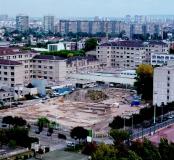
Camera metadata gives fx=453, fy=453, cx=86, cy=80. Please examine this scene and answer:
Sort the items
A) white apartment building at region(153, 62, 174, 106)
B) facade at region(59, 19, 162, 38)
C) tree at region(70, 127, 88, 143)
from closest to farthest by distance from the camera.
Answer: tree at region(70, 127, 88, 143) → white apartment building at region(153, 62, 174, 106) → facade at region(59, 19, 162, 38)

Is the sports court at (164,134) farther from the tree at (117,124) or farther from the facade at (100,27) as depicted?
the facade at (100,27)

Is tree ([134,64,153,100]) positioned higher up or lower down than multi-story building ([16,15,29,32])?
lower down

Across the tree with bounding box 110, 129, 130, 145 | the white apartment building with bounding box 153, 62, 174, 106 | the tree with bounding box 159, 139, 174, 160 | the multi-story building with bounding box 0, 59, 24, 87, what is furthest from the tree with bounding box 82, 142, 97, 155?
the multi-story building with bounding box 0, 59, 24, 87

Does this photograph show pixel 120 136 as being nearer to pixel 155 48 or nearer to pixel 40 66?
pixel 40 66

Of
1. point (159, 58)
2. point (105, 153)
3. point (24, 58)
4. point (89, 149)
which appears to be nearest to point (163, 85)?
point (89, 149)

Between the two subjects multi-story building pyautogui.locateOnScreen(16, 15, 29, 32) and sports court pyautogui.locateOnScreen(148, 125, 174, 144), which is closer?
sports court pyautogui.locateOnScreen(148, 125, 174, 144)

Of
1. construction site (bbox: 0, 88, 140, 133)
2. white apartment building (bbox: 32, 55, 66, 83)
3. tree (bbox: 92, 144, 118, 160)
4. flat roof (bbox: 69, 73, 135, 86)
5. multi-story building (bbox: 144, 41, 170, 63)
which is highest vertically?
multi-story building (bbox: 144, 41, 170, 63)

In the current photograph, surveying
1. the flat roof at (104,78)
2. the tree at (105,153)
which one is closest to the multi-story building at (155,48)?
the flat roof at (104,78)

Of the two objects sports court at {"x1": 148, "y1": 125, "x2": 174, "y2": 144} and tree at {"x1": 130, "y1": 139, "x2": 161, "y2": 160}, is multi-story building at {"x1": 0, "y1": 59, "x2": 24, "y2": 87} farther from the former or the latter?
tree at {"x1": 130, "y1": 139, "x2": 161, "y2": 160}
